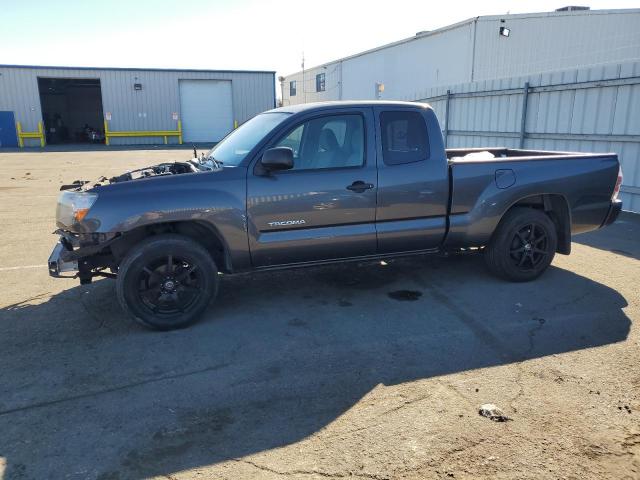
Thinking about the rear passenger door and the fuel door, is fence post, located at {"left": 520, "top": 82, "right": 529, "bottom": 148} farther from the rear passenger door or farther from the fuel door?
the rear passenger door

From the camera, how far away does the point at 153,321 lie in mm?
4414

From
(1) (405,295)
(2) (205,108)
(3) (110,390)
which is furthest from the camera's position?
(2) (205,108)

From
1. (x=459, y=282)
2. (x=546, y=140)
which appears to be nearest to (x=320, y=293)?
(x=459, y=282)

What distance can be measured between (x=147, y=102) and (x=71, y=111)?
12191 mm

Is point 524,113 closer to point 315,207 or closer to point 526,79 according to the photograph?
point 526,79

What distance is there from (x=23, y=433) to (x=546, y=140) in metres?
10.9

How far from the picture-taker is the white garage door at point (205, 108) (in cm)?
3562

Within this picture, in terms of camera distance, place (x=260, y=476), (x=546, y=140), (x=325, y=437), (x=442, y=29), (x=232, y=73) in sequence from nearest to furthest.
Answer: (x=260, y=476)
(x=325, y=437)
(x=546, y=140)
(x=442, y=29)
(x=232, y=73)

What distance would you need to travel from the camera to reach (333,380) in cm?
361

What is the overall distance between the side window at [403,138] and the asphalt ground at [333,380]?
1444 millimetres

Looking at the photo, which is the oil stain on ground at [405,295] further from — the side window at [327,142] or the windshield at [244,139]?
the windshield at [244,139]

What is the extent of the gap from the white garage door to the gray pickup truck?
32233 millimetres

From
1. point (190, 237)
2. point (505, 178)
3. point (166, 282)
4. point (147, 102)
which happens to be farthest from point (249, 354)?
point (147, 102)

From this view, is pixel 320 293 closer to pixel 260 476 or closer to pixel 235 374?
pixel 235 374
